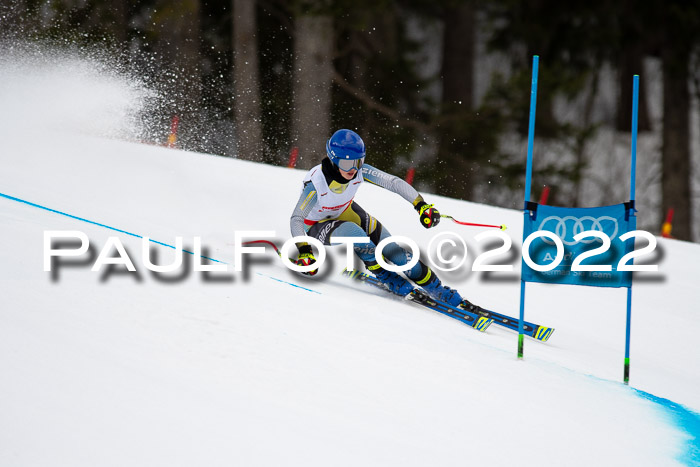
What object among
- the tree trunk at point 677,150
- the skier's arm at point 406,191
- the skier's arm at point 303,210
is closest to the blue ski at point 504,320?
the skier's arm at point 406,191

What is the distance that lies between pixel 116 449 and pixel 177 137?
449 inches

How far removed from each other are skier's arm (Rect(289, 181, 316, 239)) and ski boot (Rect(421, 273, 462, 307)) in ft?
3.38

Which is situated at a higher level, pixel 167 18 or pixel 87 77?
pixel 167 18

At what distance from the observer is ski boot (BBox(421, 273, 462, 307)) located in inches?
223

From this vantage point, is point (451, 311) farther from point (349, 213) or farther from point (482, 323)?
point (349, 213)

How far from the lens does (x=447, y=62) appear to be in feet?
57.3

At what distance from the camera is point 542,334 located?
17.7ft

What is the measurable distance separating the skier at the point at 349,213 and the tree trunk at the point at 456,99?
33.1ft

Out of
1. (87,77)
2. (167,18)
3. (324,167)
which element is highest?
(167,18)

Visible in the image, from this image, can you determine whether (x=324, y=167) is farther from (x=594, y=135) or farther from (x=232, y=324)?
(x=594, y=135)

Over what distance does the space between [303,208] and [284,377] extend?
2531 mm

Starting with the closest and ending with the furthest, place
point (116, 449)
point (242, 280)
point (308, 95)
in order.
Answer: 1. point (116, 449)
2. point (242, 280)
3. point (308, 95)

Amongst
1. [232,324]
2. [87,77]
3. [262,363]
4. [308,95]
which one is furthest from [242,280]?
[308,95]
